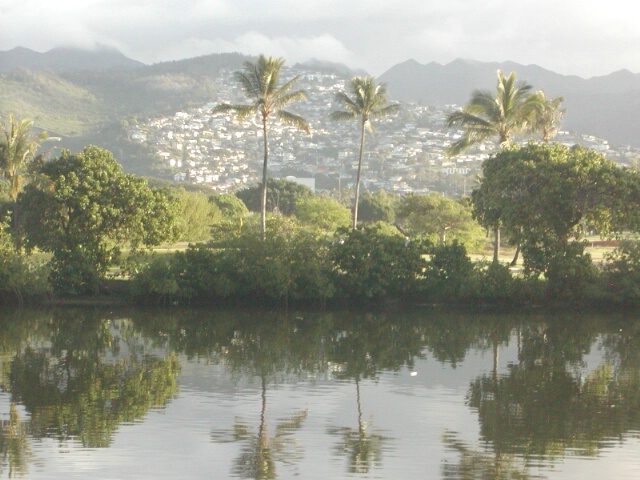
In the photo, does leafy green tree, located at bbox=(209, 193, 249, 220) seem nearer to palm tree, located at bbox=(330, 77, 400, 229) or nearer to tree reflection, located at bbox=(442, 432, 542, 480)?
palm tree, located at bbox=(330, 77, 400, 229)

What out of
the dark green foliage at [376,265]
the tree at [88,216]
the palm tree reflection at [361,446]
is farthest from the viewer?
the tree at [88,216]

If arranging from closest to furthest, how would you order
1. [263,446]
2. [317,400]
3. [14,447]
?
[14,447]
[263,446]
[317,400]

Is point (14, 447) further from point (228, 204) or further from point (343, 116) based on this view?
point (228, 204)

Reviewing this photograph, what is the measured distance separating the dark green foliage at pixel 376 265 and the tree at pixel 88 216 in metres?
7.37

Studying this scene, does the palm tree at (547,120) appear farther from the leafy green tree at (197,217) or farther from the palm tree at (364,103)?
the leafy green tree at (197,217)

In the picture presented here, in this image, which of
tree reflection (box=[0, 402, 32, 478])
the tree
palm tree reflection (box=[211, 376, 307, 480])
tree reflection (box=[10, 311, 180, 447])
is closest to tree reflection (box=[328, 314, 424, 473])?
palm tree reflection (box=[211, 376, 307, 480])

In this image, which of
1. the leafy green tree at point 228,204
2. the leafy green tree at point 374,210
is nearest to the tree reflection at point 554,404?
the leafy green tree at point 228,204

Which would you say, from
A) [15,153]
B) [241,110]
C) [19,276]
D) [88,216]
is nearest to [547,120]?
[241,110]

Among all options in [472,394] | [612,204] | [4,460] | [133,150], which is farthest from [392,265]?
[133,150]

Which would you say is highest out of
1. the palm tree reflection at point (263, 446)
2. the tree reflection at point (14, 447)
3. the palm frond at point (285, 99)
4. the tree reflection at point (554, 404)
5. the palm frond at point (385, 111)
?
the palm frond at point (385, 111)

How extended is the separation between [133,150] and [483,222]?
120753 mm

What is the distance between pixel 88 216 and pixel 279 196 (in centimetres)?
6405

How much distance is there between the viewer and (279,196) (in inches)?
3942

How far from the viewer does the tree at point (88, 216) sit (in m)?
36.0
